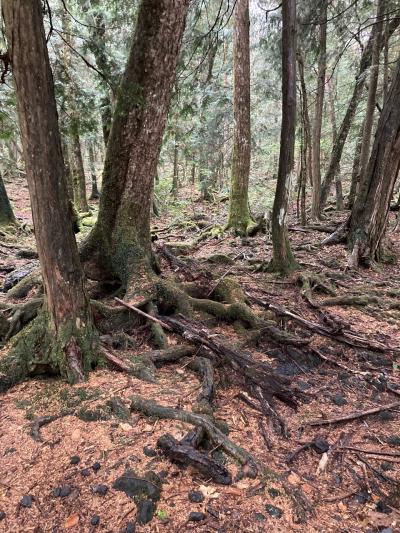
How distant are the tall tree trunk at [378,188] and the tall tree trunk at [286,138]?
2.04m

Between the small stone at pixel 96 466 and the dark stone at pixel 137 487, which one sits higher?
the small stone at pixel 96 466

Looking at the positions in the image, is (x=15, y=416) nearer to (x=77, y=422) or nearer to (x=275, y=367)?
(x=77, y=422)

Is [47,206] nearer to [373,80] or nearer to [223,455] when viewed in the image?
[223,455]

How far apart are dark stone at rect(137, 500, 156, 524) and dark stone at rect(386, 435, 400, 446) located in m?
2.34

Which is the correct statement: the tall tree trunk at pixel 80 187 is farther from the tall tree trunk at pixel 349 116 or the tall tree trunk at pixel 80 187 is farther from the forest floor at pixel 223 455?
the forest floor at pixel 223 455

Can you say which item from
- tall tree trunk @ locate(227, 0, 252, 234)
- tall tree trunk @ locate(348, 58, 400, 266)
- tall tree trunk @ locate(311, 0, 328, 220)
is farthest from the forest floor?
tall tree trunk @ locate(311, 0, 328, 220)

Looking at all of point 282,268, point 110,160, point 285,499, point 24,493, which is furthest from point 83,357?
point 282,268

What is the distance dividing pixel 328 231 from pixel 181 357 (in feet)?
26.6

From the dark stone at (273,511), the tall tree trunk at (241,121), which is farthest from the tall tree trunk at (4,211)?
the dark stone at (273,511)

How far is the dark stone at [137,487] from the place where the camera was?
244 centimetres

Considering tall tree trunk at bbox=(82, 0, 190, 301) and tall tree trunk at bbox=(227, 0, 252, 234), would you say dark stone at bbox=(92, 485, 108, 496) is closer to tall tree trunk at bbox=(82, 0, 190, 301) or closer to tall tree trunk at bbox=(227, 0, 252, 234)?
tall tree trunk at bbox=(82, 0, 190, 301)

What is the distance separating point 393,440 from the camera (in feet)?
11.1

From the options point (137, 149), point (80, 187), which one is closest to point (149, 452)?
point (137, 149)

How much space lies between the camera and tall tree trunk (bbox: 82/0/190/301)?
4.64 meters
